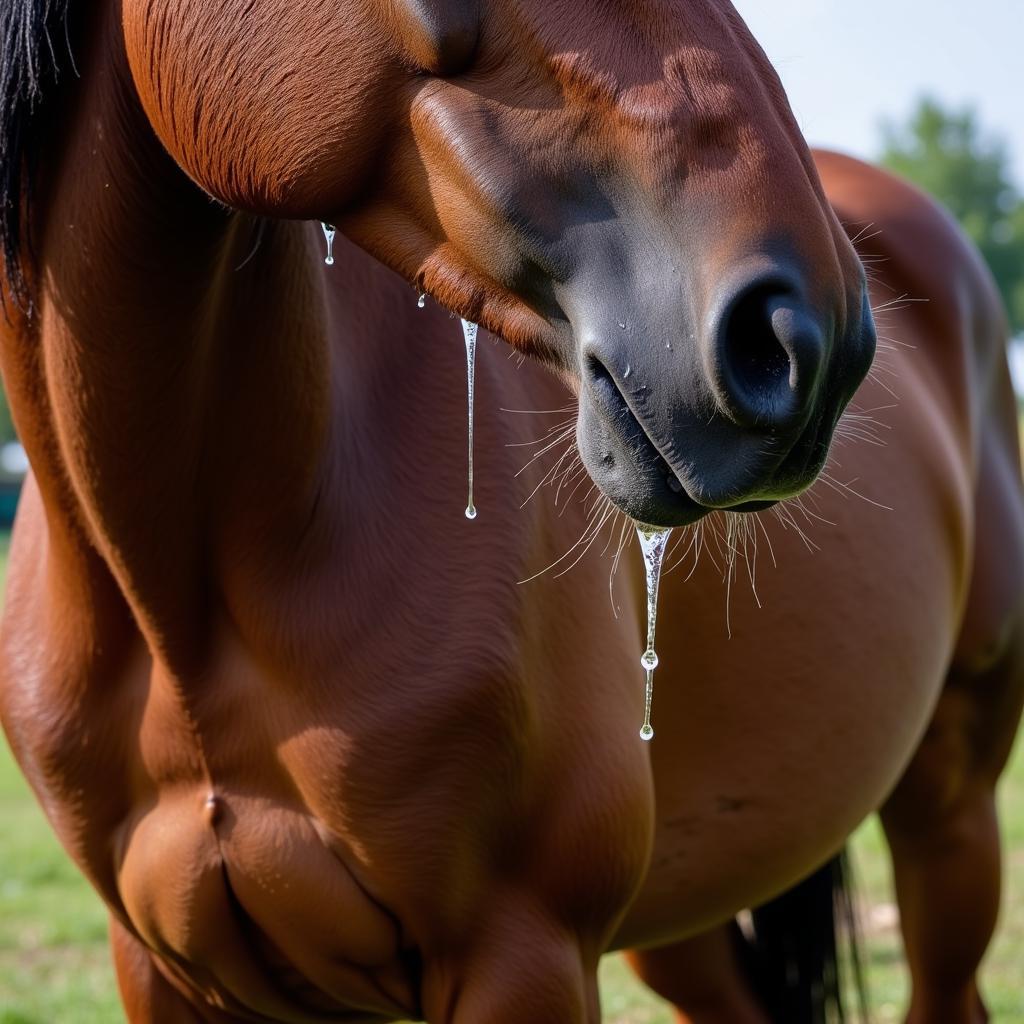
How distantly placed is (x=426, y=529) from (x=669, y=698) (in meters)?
0.61

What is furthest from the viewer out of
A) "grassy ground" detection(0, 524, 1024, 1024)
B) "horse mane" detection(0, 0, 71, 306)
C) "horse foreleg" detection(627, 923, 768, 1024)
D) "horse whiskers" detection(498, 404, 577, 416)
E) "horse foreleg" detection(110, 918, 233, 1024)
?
"grassy ground" detection(0, 524, 1024, 1024)

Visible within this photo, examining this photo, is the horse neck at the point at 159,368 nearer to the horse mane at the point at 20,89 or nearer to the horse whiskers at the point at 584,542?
the horse mane at the point at 20,89

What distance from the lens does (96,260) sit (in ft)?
5.55

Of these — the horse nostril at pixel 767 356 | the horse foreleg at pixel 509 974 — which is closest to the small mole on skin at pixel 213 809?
the horse foreleg at pixel 509 974

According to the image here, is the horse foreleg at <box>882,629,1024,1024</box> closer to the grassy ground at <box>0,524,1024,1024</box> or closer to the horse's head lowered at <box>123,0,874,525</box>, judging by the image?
the grassy ground at <box>0,524,1024,1024</box>

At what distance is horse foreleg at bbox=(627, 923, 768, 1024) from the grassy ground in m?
0.82

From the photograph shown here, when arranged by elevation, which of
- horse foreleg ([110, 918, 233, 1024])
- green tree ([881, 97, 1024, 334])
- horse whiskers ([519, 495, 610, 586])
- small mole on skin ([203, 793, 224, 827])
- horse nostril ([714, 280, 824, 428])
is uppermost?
horse nostril ([714, 280, 824, 428])

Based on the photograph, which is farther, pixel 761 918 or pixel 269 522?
pixel 761 918

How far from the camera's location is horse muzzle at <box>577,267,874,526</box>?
124 cm

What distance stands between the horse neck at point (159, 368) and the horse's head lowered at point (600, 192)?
0.22 meters

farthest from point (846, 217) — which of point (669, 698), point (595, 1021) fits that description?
point (595, 1021)

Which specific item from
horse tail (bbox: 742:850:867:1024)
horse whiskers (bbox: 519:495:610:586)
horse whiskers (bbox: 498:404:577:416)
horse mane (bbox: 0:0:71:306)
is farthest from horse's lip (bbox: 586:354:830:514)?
horse tail (bbox: 742:850:867:1024)

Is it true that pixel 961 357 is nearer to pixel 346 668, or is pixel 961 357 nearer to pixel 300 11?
pixel 346 668

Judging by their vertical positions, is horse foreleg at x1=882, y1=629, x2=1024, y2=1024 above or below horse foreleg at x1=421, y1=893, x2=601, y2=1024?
below
